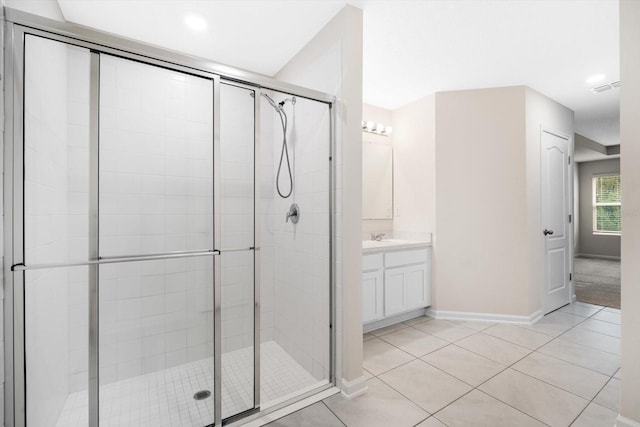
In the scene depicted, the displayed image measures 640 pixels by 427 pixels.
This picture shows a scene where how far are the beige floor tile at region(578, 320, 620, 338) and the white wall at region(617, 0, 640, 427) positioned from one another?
177cm

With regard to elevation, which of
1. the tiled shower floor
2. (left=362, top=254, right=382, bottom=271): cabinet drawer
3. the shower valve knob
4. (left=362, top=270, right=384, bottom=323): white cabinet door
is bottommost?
the tiled shower floor

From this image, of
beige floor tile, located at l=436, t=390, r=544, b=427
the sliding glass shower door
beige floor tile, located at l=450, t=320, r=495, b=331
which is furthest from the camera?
beige floor tile, located at l=450, t=320, r=495, b=331

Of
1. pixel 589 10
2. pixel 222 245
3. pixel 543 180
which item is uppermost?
pixel 589 10

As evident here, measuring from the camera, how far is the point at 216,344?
1.63m

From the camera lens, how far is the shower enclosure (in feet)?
4.16

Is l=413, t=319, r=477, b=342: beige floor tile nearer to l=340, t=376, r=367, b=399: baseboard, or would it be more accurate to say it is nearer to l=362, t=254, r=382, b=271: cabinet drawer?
l=362, t=254, r=382, b=271: cabinet drawer

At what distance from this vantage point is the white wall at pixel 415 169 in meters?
3.41

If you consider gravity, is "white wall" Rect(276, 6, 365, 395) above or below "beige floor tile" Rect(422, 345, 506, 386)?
above

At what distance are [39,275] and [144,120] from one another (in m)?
0.92

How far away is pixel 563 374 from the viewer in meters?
2.15

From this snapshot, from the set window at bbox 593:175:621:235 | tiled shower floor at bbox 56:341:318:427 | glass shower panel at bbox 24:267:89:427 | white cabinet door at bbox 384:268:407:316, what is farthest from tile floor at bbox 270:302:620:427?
window at bbox 593:175:621:235

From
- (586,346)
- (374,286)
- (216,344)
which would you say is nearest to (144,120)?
(216,344)

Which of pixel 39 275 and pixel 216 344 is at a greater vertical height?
pixel 39 275

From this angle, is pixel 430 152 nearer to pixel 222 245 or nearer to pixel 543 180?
pixel 543 180
